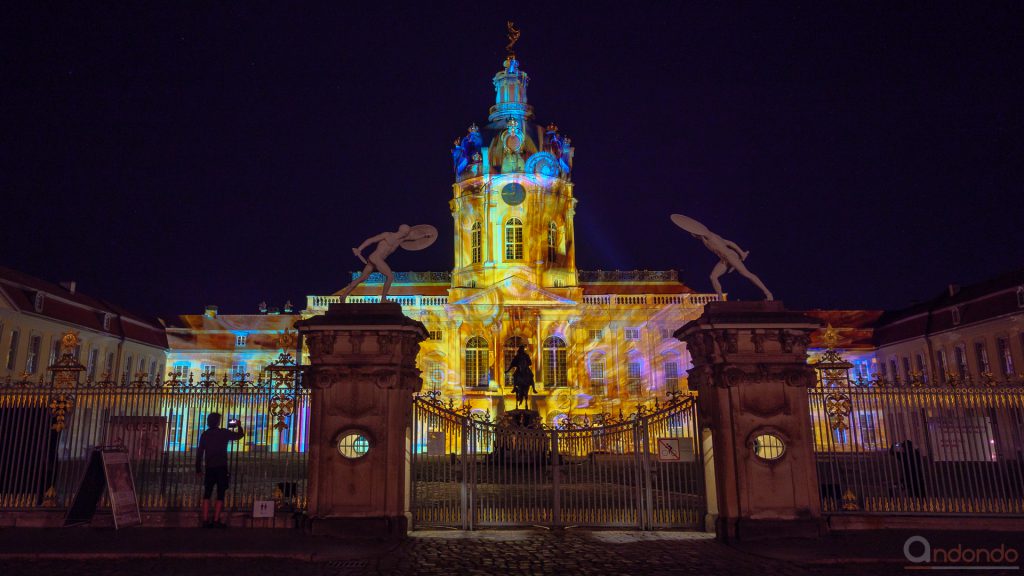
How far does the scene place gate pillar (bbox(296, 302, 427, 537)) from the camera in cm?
990

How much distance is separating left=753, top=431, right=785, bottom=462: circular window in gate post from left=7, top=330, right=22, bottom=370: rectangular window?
114 ft

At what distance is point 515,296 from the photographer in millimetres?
43250

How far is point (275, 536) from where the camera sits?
31.8ft

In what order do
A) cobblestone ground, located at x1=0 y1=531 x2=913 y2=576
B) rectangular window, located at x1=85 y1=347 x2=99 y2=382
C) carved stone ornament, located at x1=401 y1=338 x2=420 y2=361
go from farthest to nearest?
rectangular window, located at x1=85 y1=347 x2=99 y2=382 < carved stone ornament, located at x1=401 y1=338 x2=420 y2=361 < cobblestone ground, located at x1=0 y1=531 x2=913 y2=576

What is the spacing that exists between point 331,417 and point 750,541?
254 inches

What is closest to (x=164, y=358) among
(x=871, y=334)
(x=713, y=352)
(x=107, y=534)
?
(x=107, y=534)

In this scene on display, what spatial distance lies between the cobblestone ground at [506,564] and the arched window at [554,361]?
33.6 metres

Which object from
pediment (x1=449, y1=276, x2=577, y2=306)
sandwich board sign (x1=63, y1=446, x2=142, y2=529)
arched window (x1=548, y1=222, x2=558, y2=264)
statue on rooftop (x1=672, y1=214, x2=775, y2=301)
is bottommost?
sandwich board sign (x1=63, y1=446, x2=142, y2=529)

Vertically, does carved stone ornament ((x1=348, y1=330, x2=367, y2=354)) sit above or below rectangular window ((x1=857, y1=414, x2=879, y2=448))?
above

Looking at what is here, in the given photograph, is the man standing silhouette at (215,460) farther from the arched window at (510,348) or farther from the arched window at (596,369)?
the arched window at (596,369)

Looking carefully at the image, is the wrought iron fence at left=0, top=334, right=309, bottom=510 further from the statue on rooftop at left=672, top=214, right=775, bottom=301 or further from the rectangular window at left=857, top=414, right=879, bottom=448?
the rectangular window at left=857, top=414, right=879, bottom=448

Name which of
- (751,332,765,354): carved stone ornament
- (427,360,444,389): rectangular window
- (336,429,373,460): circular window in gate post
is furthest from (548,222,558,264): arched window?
(336,429,373,460): circular window in gate post

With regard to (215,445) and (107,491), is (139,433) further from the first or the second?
(215,445)

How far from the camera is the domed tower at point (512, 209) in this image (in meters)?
47.4
